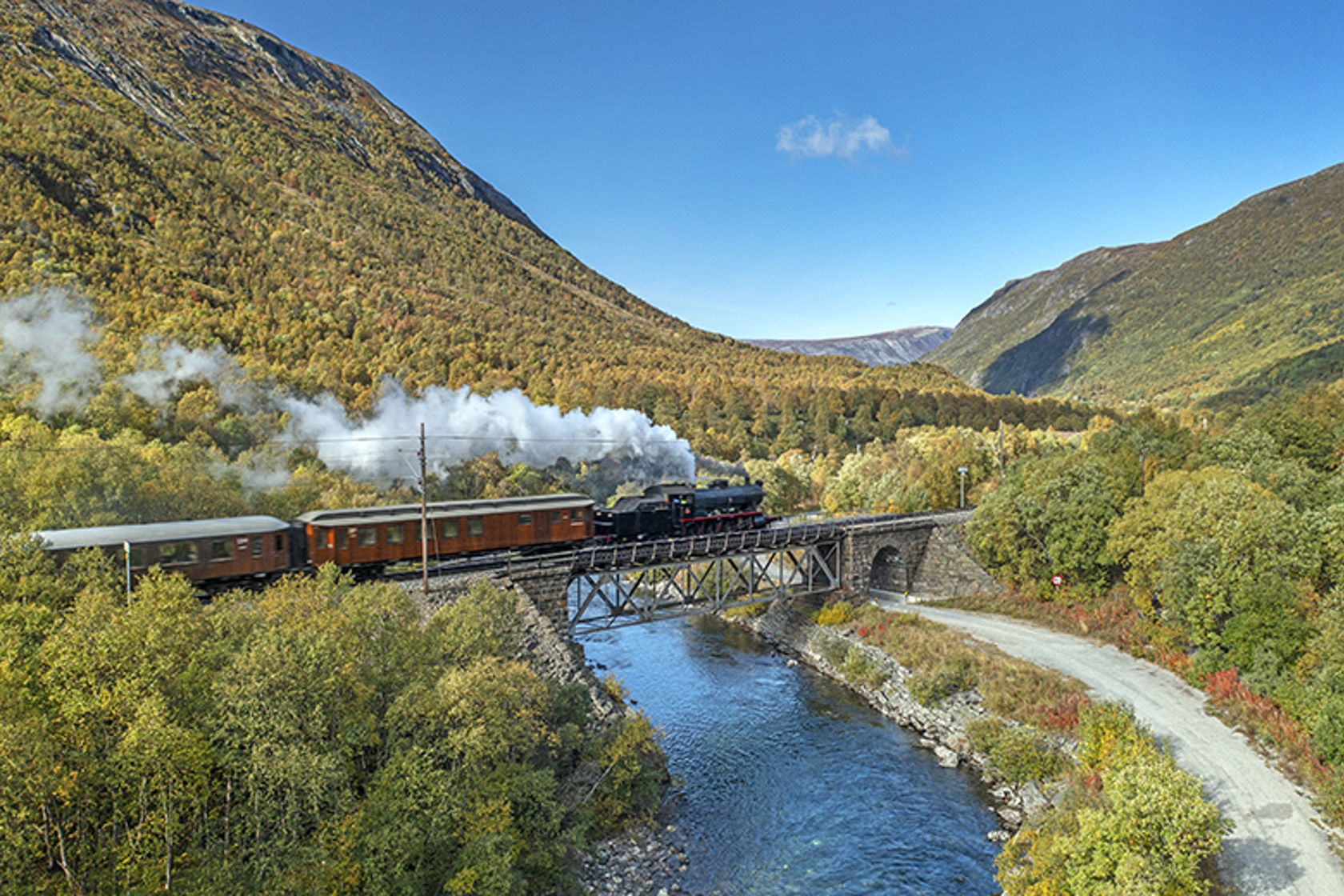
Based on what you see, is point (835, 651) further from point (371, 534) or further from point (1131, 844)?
point (371, 534)

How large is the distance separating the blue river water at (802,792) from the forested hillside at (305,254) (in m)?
50.2

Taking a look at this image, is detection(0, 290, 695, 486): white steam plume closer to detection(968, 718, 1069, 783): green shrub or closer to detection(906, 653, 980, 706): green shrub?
detection(906, 653, 980, 706): green shrub

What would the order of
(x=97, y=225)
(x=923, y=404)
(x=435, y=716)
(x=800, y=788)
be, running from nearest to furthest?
(x=435, y=716), (x=800, y=788), (x=97, y=225), (x=923, y=404)

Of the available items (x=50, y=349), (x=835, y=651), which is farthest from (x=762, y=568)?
(x=50, y=349)

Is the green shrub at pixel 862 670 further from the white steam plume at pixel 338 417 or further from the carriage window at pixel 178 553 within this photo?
the carriage window at pixel 178 553

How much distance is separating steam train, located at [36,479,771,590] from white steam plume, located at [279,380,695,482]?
14.4 m

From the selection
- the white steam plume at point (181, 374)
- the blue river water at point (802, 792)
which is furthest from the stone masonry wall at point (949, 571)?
the white steam plume at point (181, 374)

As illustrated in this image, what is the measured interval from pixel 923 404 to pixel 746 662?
87816mm

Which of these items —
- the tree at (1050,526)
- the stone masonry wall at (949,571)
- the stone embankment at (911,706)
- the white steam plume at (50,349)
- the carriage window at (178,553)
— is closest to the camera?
the stone embankment at (911,706)

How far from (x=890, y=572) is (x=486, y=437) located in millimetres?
35414

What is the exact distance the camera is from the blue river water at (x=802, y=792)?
21.8 meters

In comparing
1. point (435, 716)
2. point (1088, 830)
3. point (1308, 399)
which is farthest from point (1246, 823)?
point (1308, 399)

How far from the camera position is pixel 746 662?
4256 cm

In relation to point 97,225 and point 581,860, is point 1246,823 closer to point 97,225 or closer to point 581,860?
point 581,860
